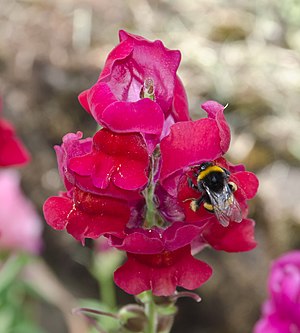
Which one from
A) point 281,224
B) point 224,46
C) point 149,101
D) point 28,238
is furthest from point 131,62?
point 224,46

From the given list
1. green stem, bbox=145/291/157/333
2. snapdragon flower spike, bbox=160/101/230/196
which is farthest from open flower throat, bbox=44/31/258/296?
green stem, bbox=145/291/157/333

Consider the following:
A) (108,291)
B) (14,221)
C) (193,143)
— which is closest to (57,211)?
(193,143)

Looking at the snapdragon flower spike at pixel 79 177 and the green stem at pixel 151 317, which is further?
the green stem at pixel 151 317

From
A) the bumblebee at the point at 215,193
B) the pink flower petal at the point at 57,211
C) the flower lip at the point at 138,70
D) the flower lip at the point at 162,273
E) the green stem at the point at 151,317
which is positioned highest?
the flower lip at the point at 138,70

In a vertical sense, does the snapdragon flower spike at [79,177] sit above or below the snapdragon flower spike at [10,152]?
above

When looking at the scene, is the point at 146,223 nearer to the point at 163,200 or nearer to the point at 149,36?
the point at 163,200

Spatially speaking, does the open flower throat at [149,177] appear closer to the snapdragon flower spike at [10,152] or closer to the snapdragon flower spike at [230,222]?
the snapdragon flower spike at [230,222]

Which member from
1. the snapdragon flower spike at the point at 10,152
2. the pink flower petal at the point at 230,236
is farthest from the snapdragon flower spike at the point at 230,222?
the snapdragon flower spike at the point at 10,152

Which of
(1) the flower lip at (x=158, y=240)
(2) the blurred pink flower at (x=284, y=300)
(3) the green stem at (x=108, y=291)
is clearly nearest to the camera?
(1) the flower lip at (x=158, y=240)

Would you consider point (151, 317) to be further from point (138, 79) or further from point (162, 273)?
point (138, 79)
